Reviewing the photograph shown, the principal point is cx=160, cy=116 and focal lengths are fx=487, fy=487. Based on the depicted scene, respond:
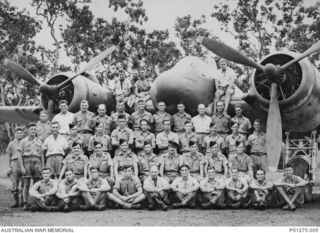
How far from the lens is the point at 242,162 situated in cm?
1052

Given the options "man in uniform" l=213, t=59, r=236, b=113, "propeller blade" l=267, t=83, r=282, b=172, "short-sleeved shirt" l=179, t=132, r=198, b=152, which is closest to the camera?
"propeller blade" l=267, t=83, r=282, b=172

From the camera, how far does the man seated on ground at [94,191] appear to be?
31.5 ft

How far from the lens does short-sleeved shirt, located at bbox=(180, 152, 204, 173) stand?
10500 millimetres

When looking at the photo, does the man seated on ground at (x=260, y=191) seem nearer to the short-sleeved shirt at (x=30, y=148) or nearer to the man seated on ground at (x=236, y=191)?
the man seated on ground at (x=236, y=191)

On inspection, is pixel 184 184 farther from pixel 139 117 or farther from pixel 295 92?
pixel 295 92

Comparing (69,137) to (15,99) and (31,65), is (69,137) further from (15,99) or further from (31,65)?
(15,99)

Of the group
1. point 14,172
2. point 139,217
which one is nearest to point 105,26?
point 14,172

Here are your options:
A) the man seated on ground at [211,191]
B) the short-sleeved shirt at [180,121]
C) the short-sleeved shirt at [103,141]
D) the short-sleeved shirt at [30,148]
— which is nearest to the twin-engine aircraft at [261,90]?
the short-sleeved shirt at [180,121]

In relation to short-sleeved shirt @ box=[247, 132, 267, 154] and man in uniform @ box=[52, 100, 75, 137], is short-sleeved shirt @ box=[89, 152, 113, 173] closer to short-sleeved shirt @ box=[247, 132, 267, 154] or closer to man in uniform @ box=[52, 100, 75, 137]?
man in uniform @ box=[52, 100, 75, 137]

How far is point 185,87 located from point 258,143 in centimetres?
221

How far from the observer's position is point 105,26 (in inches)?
1129

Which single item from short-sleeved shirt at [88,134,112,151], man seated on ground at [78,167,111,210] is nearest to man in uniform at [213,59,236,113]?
short-sleeved shirt at [88,134,112,151]

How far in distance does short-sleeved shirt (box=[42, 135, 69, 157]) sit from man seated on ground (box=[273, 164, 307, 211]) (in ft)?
15.0

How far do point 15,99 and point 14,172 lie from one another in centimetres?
1916
